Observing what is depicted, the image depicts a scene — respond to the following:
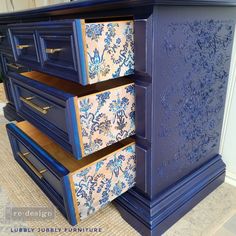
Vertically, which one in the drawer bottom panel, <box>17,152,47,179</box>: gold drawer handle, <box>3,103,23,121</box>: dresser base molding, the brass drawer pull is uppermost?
the brass drawer pull

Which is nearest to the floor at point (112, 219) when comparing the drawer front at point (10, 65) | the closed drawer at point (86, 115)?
the closed drawer at point (86, 115)

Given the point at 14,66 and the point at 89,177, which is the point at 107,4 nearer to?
the point at 89,177

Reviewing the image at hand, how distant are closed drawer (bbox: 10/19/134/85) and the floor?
50cm

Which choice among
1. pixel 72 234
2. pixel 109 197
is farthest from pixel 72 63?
pixel 72 234

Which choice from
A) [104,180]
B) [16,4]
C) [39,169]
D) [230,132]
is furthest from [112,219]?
[16,4]

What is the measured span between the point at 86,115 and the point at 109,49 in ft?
0.57

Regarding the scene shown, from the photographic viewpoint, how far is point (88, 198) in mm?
722

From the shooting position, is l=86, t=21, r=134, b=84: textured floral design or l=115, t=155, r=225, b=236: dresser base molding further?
l=115, t=155, r=225, b=236: dresser base molding

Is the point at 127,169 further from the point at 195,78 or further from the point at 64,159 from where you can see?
the point at 195,78

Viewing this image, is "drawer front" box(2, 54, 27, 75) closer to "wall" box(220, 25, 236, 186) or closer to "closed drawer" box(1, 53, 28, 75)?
"closed drawer" box(1, 53, 28, 75)

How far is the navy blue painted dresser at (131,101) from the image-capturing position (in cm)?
59

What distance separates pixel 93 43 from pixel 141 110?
227mm

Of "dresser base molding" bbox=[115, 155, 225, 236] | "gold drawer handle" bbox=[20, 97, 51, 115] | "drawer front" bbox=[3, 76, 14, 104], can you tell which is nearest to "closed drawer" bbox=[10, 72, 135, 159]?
"gold drawer handle" bbox=[20, 97, 51, 115]

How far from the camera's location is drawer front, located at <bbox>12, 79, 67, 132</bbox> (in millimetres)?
685
